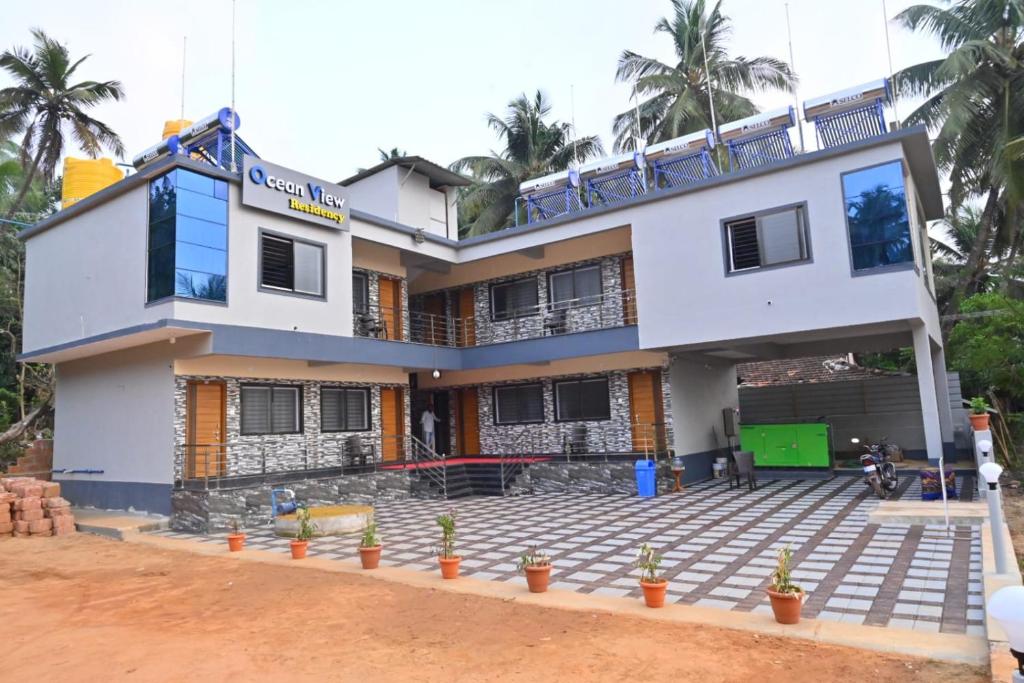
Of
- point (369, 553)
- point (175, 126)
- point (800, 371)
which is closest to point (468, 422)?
point (175, 126)

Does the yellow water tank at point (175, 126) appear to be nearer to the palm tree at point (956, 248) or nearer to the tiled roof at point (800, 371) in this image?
the tiled roof at point (800, 371)

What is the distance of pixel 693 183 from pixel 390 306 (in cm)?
828

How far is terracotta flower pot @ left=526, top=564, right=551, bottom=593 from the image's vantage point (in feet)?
22.5

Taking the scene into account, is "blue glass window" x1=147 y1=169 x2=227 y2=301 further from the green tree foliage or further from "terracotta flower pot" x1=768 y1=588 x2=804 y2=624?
the green tree foliage

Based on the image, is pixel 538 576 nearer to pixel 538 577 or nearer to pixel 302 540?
pixel 538 577

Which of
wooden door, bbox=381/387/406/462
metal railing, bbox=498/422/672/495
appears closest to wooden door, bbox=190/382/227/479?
wooden door, bbox=381/387/406/462

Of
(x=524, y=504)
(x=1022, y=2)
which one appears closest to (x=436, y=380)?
(x=524, y=504)

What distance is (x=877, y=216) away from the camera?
1191 cm

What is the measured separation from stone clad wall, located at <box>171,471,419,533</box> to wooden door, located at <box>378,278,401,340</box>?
4.13m

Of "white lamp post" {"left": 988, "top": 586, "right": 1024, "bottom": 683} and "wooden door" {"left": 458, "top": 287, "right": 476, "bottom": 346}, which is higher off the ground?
"wooden door" {"left": 458, "top": 287, "right": 476, "bottom": 346}

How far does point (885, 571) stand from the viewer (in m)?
7.30

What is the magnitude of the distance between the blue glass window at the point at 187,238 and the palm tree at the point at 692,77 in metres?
17.5

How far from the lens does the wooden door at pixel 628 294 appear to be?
1652 centimetres

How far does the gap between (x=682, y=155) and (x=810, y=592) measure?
1103cm
